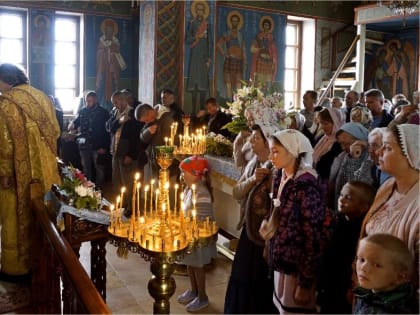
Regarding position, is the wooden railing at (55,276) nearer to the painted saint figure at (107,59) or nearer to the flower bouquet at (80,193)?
the flower bouquet at (80,193)

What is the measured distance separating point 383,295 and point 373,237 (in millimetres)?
206

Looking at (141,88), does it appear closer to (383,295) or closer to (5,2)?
(5,2)

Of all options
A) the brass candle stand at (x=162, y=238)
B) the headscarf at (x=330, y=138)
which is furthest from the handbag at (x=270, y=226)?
the headscarf at (x=330, y=138)

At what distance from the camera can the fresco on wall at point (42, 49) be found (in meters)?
9.88

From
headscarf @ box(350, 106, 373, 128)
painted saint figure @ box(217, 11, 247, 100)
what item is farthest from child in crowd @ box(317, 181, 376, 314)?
painted saint figure @ box(217, 11, 247, 100)

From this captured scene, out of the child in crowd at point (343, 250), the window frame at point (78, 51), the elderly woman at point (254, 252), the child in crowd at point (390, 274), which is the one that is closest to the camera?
the child in crowd at point (390, 274)

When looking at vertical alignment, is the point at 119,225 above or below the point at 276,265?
above

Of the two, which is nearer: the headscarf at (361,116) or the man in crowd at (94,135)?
the headscarf at (361,116)

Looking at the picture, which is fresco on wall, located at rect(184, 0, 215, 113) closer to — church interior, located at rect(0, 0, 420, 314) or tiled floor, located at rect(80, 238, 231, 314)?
church interior, located at rect(0, 0, 420, 314)

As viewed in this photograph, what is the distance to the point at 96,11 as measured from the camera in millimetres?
10445

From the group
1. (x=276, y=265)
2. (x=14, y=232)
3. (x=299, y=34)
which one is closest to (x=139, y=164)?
(x=14, y=232)

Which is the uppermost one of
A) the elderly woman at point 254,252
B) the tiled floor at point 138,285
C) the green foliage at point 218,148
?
the green foliage at point 218,148

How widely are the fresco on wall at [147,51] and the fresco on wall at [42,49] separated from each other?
232 cm

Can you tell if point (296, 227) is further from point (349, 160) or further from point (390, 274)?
point (349, 160)
